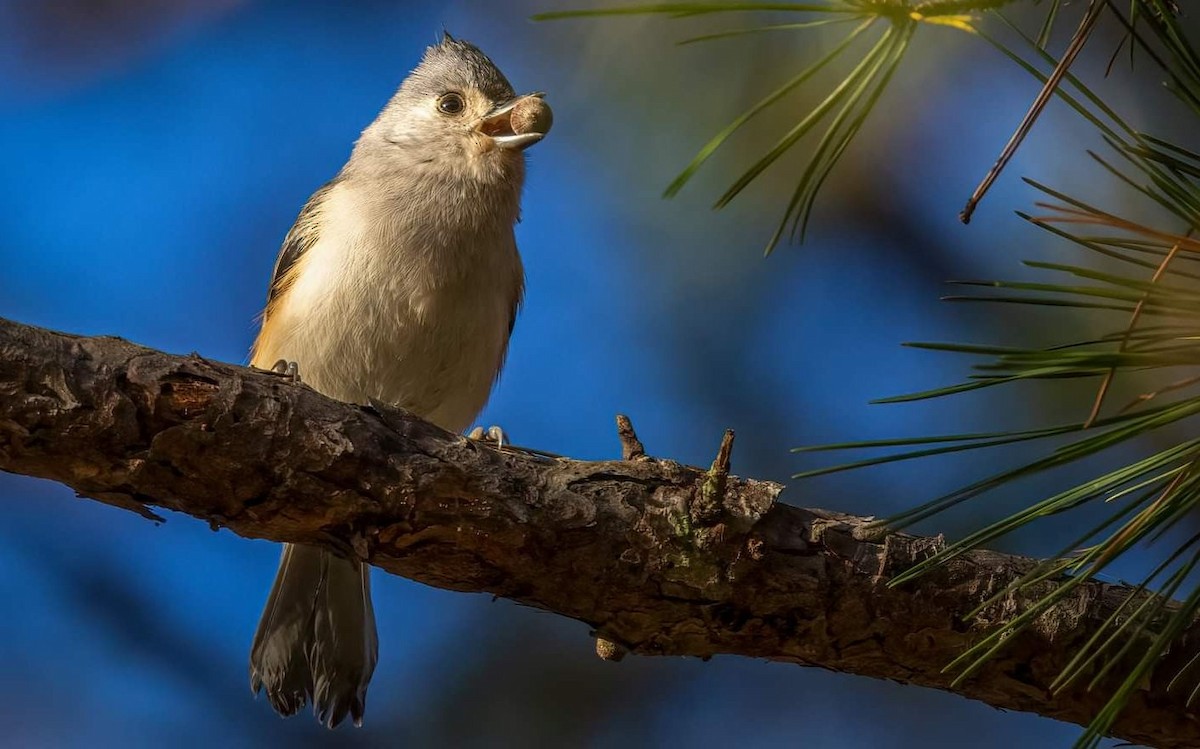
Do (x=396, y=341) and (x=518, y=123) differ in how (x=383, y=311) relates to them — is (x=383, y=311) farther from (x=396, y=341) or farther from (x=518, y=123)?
(x=518, y=123)

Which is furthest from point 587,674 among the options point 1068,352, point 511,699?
point 1068,352

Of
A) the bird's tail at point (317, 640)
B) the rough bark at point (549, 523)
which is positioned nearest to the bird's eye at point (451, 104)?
the bird's tail at point (317, 640)

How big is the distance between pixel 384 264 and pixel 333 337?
0.76 ft

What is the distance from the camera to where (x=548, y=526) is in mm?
2094

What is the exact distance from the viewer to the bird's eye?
367 cm

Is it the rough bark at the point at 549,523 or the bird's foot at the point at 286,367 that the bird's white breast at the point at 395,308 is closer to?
the bird's foot at the point at 286,367

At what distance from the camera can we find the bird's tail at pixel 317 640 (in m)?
3.22

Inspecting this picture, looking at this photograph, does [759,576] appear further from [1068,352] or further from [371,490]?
[1068,352]

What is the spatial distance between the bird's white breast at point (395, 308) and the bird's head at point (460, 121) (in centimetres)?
23

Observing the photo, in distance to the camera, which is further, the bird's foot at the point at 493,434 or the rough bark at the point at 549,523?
the bird's foot at the point at 493,434

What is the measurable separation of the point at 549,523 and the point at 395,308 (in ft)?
3.95

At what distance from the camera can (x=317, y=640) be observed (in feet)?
10.8

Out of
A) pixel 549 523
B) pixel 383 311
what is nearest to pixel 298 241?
pixel 383 311

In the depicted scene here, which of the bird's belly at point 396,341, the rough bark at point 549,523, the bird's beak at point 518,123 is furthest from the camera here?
the bird's beak at point 518,123
